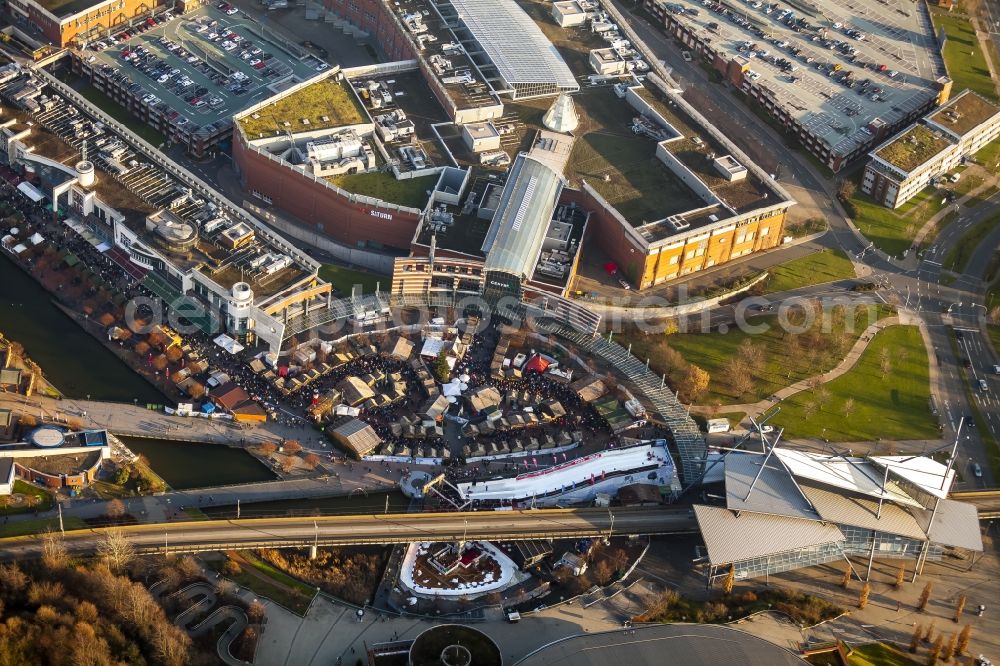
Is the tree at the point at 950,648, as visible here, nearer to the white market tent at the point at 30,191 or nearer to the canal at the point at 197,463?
the canal at the point at 197,463

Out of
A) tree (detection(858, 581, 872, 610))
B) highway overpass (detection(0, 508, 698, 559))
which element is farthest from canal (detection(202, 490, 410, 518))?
tree (detection(858, 581, 872, 610))

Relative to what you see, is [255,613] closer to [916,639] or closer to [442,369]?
[442,369]

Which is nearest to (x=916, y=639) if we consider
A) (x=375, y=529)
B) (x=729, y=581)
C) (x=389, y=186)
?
(x=729, y=581)

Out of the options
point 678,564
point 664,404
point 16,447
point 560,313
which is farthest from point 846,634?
point 16,447

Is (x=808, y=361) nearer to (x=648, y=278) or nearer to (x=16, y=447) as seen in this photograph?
(x=648, y=278)

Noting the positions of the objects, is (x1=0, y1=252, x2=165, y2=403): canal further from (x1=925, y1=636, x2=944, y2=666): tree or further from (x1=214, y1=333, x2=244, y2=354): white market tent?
(x1=925, y1=636, x2=944, y2=666): tree

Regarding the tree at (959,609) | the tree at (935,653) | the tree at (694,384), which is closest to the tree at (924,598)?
the tree at (959,609)
